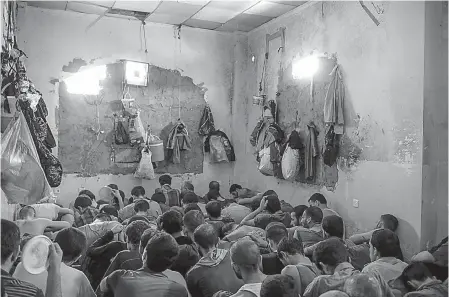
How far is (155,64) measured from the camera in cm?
841

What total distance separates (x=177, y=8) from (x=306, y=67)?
2.40 metres

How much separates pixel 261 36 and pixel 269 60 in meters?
0.61

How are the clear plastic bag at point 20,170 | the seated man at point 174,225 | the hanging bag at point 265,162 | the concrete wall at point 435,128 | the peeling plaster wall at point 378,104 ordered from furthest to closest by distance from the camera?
the hanging bag at point 265,162, the peeling plaster wall at point 378,104, the concrete wall at point 435,128, the seated man at point 174,225, the clear plastic bag at point 20,170

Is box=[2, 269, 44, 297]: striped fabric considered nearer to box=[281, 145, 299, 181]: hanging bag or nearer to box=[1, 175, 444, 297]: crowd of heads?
box=[1, 175, 444, 297]: crowd of heads

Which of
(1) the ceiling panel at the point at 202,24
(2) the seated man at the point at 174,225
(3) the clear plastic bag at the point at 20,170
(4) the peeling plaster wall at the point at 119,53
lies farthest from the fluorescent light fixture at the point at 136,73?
(2) the seated man at the point at 174,225

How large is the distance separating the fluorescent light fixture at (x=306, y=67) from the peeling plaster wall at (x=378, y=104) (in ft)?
0.52

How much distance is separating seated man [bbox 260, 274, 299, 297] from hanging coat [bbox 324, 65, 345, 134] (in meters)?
4.15

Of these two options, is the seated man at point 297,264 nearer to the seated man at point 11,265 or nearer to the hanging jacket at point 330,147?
the seated man at point 11,265

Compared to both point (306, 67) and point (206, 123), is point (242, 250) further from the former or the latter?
point (206, 123)

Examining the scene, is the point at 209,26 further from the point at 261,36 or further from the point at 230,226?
the point at 230,226

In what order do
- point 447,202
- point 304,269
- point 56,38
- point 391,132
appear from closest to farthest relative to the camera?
1. point 304,269
2. point 447,202
3. point 391,132
4. point 56,38

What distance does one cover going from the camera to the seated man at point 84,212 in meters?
5.53

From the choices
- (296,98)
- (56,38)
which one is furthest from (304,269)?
(56,38)

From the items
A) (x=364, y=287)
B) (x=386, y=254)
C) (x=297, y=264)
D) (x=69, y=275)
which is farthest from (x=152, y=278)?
(x=386, y=254)
